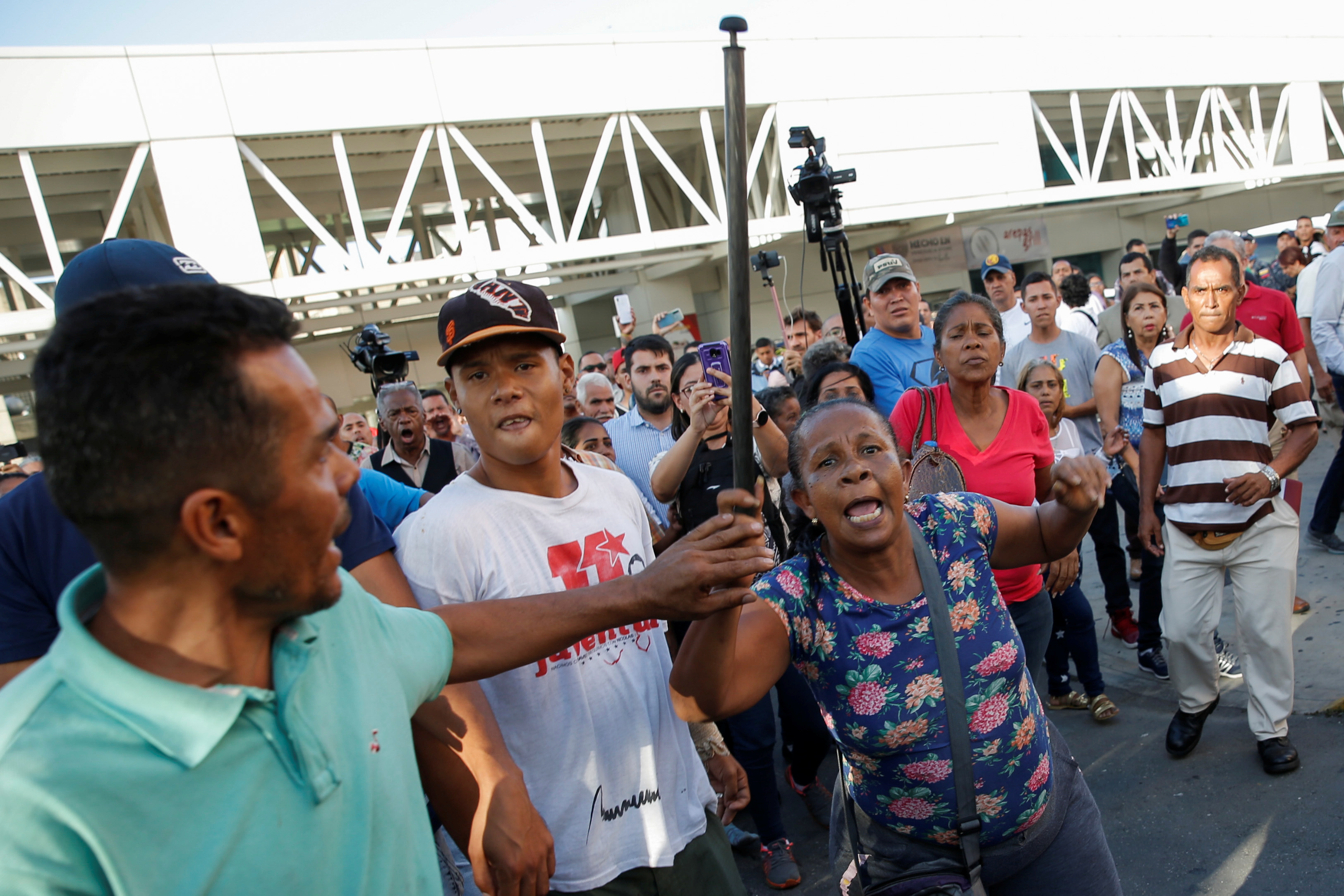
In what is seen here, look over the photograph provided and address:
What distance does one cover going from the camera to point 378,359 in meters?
→ 5.35

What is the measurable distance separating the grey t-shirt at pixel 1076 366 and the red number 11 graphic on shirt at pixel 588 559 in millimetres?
3536

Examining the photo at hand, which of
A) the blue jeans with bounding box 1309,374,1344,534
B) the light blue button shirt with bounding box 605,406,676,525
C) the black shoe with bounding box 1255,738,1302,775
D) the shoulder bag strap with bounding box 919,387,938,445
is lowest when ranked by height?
the black shoe with bounding box 1255,738,1302,775

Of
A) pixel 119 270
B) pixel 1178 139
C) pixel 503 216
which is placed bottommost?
pixel 119 270

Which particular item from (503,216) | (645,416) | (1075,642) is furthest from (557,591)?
(503,216)

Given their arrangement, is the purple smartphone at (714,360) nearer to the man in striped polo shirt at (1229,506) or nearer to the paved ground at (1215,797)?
the paved ground at (1215,797)

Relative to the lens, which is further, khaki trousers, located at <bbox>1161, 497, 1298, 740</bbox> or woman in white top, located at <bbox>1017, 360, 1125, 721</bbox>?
woman in white top, located at <bbox>1017, 360, 1125, 721</bbox>

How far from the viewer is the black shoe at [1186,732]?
3.47 metres

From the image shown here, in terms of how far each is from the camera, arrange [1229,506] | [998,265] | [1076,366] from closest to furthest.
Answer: [1229,506] → [1076,366] → [998,265]

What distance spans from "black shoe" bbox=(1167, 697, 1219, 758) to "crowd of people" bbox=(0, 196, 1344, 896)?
0.04 ft

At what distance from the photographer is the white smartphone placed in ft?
28.8

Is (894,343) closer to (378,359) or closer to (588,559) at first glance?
(588,559)

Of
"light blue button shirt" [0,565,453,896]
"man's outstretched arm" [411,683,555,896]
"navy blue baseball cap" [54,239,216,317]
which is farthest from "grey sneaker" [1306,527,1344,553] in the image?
"navy blue baseball cap" [54,239,216,317]

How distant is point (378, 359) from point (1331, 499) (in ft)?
20.0

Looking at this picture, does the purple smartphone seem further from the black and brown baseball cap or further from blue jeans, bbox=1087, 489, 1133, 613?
blue jeans, bbox=1087, 489, 1133, 613
